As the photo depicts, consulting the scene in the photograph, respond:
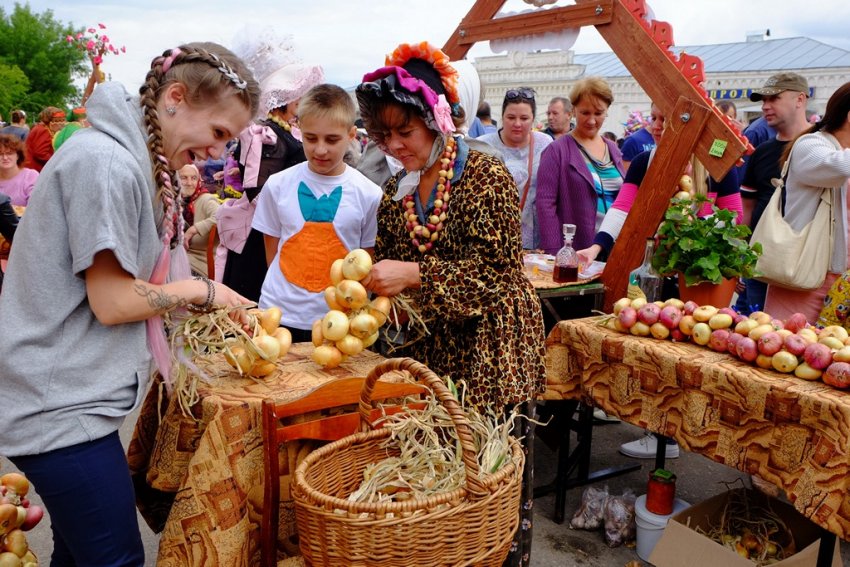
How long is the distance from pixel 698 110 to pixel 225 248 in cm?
281

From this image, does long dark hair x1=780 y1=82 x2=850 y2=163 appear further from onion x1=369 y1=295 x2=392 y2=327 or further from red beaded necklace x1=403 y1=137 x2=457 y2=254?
onion x1=369 y1=295 x2=392 y2=327

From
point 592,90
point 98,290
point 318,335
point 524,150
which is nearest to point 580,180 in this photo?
point 592,90

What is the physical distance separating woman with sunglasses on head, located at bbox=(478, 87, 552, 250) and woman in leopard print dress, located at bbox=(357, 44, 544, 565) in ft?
8.26

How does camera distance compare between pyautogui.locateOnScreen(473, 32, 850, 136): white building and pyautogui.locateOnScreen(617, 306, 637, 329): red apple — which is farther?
pyautogui.locateOnScreen(473, 32, 850, 136): white building

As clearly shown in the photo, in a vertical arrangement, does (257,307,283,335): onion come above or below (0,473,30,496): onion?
above

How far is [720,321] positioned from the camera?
2.57 metres

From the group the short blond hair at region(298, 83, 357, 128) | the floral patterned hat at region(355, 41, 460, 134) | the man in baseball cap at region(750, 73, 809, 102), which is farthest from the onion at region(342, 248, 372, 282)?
the man in baseball cap at region(750, 73, 809, 102)

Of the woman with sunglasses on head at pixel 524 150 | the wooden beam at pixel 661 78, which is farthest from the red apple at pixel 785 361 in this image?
the woman with sunglasses on head at pixel 524 150

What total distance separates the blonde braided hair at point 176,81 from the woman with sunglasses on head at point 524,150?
11.1 ft

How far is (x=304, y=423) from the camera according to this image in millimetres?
1796

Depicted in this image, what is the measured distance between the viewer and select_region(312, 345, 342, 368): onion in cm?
206

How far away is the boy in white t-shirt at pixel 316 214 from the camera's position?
278 centimetres

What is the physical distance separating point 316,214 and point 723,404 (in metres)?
1.74

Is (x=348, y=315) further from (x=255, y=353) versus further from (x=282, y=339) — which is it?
(x=255, y=353)
